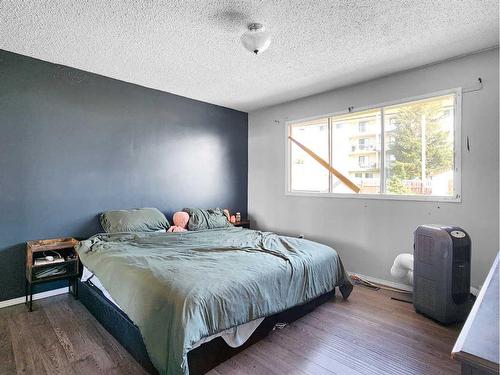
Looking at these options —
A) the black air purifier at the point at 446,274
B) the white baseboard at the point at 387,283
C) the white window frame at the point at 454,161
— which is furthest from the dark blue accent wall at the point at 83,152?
the black air purifier at the point at 446,274

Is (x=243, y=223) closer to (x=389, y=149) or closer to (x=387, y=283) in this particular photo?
(x=387, y=283)

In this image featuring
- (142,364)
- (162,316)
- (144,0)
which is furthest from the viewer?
(144,0)

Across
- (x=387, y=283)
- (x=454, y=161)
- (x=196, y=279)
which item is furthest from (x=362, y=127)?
(x=196, y=279)

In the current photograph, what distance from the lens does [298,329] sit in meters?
2.31

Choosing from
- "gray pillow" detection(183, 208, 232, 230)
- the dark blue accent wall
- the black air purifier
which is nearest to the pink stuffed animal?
"gray pillow" detection(183, 208, 232, 230)

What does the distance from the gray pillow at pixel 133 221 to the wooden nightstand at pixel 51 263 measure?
386 millimetres

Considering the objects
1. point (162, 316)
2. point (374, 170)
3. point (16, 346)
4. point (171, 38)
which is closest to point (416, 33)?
point (374, 170)

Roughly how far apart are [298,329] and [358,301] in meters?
0.92

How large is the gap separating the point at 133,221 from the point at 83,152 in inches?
38.8

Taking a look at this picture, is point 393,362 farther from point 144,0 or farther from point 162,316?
point 144,0

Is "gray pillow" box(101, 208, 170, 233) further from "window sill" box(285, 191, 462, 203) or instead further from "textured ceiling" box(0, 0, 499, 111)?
"window sill" box(285, 191, 462, 203)

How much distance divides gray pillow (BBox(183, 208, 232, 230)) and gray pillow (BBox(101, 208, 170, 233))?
377mm

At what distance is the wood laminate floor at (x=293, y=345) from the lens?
71.0 inches

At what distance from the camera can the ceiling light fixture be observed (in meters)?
2.21
